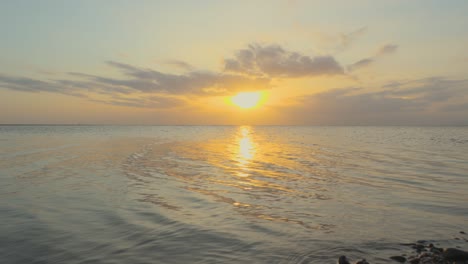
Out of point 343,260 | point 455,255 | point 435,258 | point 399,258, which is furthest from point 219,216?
point 455,255

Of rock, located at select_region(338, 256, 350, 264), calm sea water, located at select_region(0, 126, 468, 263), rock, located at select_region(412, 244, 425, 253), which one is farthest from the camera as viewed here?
rock, located at select_region(412, 244, 425, 253)

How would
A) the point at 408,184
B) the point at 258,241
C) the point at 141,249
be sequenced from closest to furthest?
the point at 141,249
the point at 258,241
the point at 408,184

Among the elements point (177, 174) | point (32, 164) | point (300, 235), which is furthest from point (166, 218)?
point (32, 164)

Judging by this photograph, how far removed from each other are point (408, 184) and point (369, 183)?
212cm

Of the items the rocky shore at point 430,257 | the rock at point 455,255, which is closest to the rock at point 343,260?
the rocky shore at point 430,257

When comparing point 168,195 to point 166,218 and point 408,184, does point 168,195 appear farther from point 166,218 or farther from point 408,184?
point 408,184

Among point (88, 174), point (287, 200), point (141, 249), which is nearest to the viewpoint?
point (141, 249)

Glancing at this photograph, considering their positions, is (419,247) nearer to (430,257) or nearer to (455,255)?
(430,257)

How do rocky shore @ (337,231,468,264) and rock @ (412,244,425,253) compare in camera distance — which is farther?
rock @ (412,244,425,253)

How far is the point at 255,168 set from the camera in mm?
24672

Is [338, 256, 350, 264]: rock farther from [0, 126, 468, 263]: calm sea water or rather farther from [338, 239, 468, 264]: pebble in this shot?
[0, 126, 468, 263]: calm sea water

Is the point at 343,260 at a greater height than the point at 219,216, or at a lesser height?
greater

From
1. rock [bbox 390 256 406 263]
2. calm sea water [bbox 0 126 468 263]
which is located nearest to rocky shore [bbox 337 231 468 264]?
rock [bbox 390 256 406 263]

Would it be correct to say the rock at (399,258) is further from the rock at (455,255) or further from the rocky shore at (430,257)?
the rock at (455,255)
